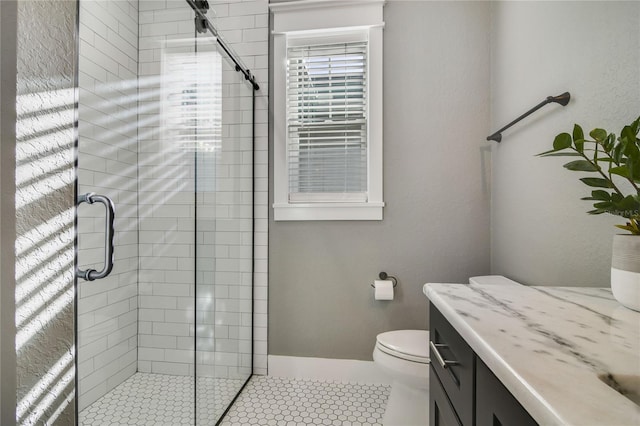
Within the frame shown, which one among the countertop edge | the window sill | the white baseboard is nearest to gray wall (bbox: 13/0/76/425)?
the countertop edge

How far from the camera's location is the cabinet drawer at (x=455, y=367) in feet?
2.27

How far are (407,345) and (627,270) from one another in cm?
102

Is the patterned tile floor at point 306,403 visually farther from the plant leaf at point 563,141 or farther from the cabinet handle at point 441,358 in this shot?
the plant leaf at point 563,141

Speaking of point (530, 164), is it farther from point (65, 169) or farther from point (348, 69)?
point (65, 169)

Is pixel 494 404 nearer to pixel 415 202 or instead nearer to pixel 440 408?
pixel 440 408

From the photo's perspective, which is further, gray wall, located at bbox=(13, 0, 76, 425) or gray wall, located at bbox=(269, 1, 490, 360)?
gray wall, located at bbox=(269, 1, 490, 360)

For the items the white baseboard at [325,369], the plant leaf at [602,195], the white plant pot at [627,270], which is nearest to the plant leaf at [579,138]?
the plant leaf at [602,195]

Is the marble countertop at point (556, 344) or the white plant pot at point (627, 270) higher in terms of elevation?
the white plant pot at point (627, 270)

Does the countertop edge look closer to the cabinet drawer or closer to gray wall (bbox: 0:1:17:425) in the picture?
the cabinet drawer

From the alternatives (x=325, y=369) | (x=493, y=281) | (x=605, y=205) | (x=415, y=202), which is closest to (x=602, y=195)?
(x=605, y=205)

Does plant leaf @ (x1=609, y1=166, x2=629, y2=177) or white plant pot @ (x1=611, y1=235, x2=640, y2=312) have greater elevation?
plant leaf @ (x1=609, y1=166, x2=629, y2=177)

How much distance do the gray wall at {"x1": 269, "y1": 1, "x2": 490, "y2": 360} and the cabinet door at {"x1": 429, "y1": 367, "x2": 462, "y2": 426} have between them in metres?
1.02

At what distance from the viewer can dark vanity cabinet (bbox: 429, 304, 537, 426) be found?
53 centimetres

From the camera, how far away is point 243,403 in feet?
6.00
